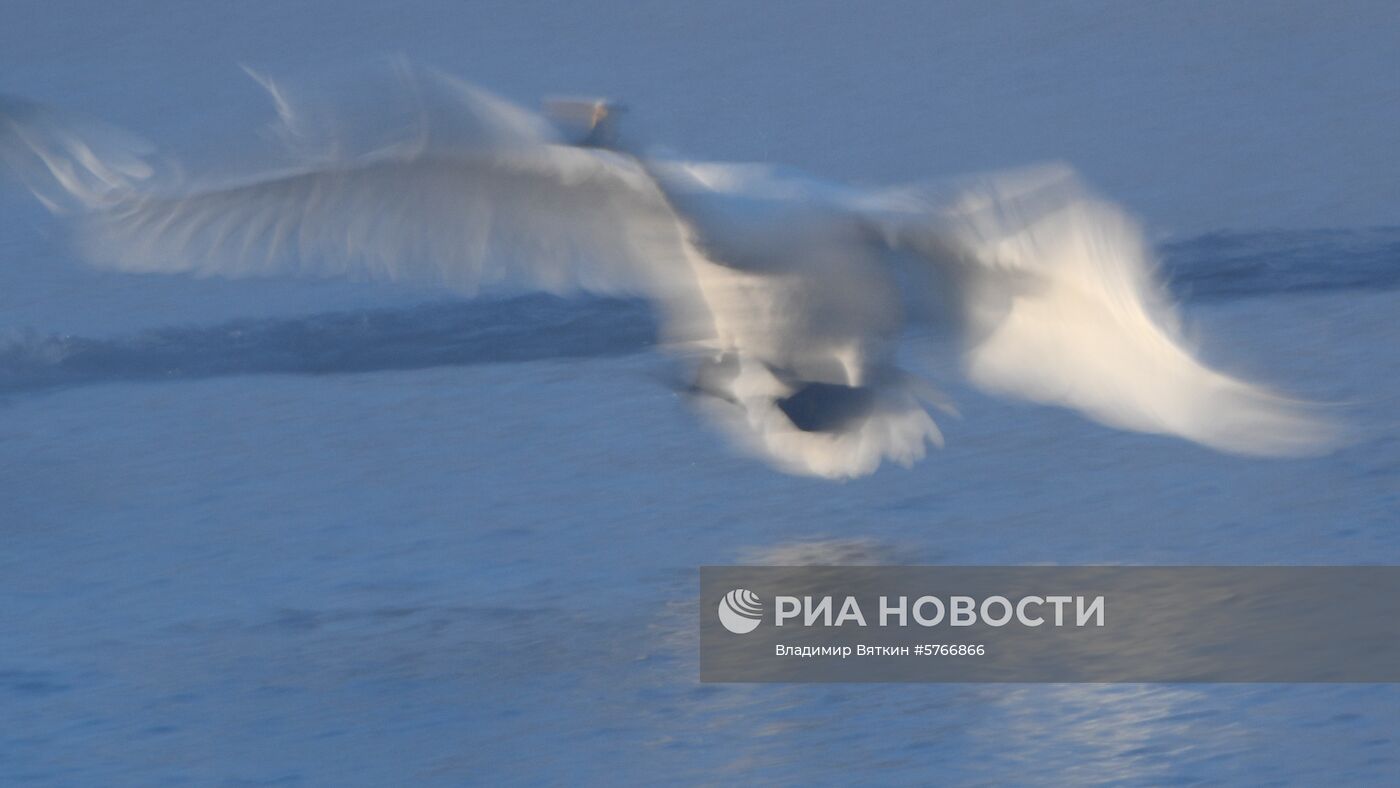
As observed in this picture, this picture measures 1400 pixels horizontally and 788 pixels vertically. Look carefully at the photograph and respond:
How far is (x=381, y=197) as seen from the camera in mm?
2541

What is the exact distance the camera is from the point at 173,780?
2047 mm

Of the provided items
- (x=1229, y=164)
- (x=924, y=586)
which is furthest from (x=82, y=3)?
(x=924, y=586)

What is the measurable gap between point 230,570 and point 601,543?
44 cm

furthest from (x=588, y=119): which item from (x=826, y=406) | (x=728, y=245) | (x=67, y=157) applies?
(x=67, y=157)

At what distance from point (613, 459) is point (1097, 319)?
0.82 metres

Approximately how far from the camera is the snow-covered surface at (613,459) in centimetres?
209

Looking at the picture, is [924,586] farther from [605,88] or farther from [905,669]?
[605,88]

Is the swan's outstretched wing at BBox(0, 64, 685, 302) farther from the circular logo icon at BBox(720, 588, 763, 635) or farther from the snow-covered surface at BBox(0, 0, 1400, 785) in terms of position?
the circular logo icon at BBox(720, 588, 763, 635)

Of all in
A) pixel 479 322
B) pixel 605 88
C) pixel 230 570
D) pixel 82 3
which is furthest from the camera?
pixel 82 3

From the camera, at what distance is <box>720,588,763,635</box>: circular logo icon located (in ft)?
7.68

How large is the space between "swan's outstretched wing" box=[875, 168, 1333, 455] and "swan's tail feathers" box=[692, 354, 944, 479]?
0.56ft

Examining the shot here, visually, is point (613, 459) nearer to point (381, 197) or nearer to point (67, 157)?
point (381, 197)

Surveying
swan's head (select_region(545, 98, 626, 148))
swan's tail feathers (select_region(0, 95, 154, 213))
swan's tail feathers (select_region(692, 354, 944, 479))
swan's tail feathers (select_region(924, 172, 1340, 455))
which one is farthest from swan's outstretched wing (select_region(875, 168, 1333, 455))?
swan's tail feathers (select_region(0, 95, 154, 213))

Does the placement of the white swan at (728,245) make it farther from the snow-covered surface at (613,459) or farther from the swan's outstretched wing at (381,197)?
the snow-covered surface at (613,459)
